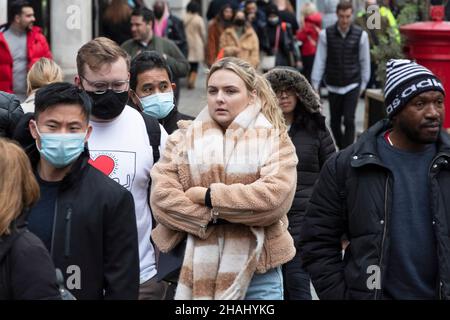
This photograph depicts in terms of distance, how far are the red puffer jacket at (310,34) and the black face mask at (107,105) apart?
14.0 metres

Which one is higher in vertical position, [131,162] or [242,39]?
[131,162]

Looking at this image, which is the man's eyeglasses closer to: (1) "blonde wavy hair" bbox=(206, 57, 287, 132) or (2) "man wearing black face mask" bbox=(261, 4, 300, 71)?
(1) "blonde wavy hair" bbox=(206, 57, 287, 132)

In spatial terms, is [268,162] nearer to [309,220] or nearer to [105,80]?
[309,220]

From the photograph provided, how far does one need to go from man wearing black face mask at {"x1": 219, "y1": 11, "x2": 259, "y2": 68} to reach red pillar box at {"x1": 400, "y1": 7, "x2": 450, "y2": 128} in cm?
593

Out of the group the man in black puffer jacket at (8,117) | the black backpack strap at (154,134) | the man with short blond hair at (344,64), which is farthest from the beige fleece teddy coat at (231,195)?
the man with short blond hair at (344,64)

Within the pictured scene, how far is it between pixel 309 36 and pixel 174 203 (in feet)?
48.8

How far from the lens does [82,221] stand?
4.79m

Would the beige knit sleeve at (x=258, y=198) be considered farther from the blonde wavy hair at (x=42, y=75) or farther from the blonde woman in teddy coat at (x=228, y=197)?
the blonde wavy hair at (x=42, y=75)

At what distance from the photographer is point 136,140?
589 cm

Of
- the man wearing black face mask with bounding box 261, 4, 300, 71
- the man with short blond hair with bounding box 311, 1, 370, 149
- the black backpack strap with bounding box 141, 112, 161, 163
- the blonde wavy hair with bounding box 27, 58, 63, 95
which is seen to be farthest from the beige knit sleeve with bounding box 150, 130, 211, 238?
the man wearing black face mask with bounding box 261, 4, 300, 71

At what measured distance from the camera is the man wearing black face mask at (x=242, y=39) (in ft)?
58.1

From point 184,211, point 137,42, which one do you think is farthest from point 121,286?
point 137,42

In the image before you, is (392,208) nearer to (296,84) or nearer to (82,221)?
(82,221)

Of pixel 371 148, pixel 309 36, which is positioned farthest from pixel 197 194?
pixel 309 36
